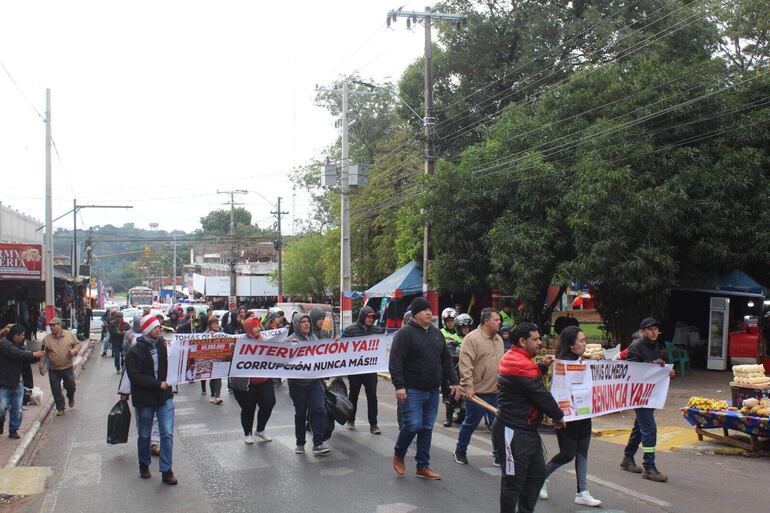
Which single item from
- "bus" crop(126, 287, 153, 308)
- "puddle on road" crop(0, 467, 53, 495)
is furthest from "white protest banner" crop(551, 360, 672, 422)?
"bus" crop(126, 287, 153, 308)

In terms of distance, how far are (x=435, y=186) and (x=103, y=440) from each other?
43.2ft

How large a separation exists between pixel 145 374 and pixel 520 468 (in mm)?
4332

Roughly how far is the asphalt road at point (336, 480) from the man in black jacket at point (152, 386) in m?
0.46

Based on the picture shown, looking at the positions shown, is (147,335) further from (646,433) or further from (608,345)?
(608,345)

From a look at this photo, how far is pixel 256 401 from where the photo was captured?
10.2 metres

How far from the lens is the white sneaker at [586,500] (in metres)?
7.24

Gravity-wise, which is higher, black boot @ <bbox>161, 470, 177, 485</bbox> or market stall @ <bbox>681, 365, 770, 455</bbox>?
market stall @ <bbox>681, 365, 770, 455</bbox>

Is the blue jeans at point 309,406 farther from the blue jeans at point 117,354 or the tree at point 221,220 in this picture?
the tree at point 221,220

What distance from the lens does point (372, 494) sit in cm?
771

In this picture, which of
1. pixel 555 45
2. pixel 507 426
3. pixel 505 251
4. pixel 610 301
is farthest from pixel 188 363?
pixel 555 45

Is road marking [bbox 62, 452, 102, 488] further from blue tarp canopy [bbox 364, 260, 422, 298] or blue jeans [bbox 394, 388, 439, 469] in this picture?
blue tarp canopy [bbox 364, 260, 422, 298]

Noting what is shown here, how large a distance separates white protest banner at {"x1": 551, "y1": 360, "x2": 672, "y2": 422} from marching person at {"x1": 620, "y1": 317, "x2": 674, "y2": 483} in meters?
0.09

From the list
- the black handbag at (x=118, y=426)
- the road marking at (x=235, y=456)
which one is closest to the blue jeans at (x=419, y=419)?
the road marking at (x=235, y=456)

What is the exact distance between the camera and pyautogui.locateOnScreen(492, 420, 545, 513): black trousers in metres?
5.98
